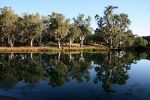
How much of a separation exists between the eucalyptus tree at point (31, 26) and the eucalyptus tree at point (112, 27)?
34171 millimetres

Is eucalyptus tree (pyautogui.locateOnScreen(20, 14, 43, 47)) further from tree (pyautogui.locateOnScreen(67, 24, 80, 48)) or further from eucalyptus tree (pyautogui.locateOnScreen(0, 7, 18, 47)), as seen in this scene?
tree (pyautogui.locateOnScreen(67, 24, 80, 48))

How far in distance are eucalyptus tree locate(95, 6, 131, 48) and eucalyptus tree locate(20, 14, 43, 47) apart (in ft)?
112

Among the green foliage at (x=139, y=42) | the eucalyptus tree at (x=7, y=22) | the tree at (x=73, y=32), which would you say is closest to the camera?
the eucalyptus tree at (x=7, y=22)

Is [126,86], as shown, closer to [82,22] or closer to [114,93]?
[114,93]

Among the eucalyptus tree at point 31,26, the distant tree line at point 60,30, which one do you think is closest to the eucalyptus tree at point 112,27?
the distant tree line at point 60,30

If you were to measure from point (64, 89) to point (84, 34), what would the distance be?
113270mm

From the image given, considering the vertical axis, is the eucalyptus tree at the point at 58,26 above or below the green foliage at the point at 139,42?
above

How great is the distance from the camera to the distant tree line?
130 meters

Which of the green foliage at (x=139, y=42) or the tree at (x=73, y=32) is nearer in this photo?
the tree at (x=73, y=32)

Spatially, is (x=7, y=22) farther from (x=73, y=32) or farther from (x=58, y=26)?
(x=73, y=32)

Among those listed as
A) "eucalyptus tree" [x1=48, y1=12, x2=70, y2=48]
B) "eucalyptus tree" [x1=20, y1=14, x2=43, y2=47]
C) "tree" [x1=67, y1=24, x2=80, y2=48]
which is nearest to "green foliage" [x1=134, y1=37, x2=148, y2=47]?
"tree" [x1=67, y1=24, x2=80, y2=48]

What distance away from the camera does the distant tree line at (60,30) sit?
428ft

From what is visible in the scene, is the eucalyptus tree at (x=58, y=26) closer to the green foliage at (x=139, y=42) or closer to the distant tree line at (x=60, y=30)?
the distant tree line at (x=60, y=30)

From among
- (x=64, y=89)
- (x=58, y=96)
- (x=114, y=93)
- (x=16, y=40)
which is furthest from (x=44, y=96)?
(x=16, y=40)
